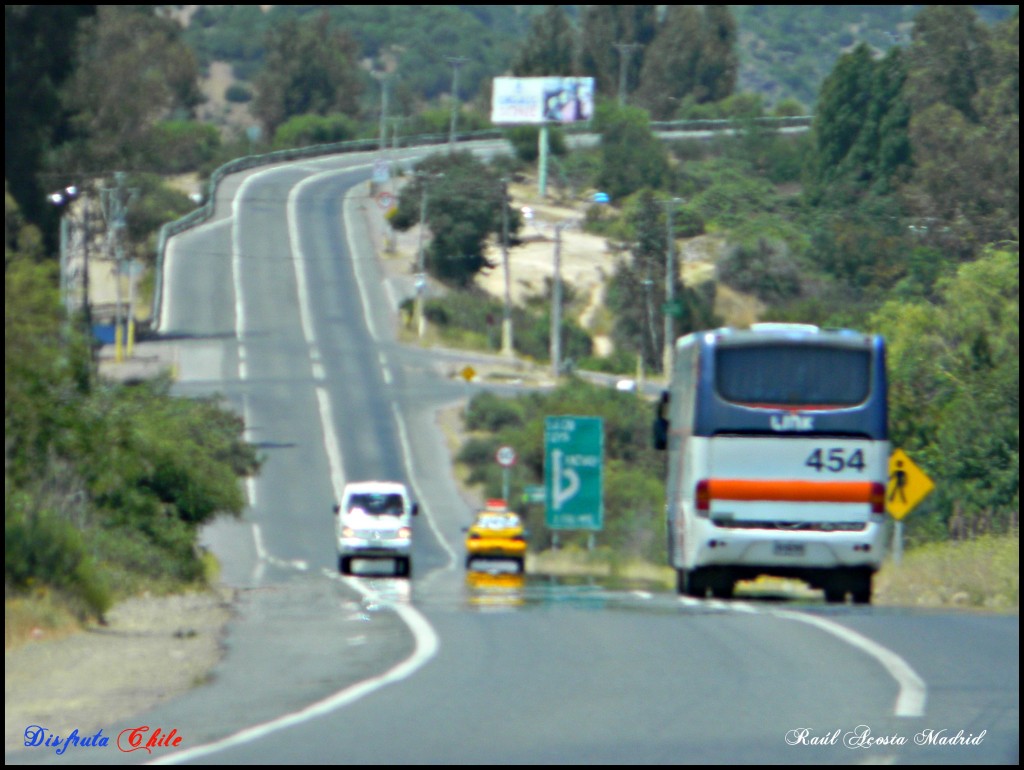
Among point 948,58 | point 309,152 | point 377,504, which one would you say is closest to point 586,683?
point 377,504

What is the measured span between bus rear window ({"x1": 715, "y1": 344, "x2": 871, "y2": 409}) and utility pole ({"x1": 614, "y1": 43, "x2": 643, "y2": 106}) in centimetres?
3285

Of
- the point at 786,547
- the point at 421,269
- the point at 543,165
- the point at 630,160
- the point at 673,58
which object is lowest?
the point at 786,547

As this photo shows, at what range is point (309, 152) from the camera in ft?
164

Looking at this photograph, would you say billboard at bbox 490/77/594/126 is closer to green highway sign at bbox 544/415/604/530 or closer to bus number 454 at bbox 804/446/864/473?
green highway sign at bbox 544/415/604/530

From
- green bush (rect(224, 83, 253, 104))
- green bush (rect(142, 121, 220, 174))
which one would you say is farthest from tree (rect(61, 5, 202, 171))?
green bush (rect(224, 83, 253, 104))

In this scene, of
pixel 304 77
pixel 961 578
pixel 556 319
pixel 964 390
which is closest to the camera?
pixel 961 578

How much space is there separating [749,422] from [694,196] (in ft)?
67.3

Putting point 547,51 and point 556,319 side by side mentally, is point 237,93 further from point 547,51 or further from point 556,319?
point 556,319

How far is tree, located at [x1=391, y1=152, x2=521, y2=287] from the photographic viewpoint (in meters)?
46.2

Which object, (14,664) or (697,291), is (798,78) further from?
(14,664)

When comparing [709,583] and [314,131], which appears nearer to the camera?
[709,583]

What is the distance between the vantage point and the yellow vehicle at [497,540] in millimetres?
42094

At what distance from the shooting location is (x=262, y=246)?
173 ft

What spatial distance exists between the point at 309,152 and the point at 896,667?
39.7 m
